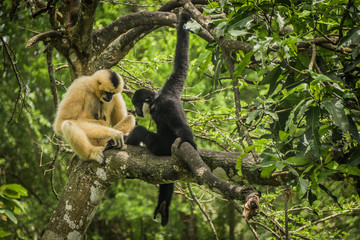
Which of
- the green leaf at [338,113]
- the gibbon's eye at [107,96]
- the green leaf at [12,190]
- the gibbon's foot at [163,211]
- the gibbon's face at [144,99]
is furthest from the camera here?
the gibbon's eye at [107,96]

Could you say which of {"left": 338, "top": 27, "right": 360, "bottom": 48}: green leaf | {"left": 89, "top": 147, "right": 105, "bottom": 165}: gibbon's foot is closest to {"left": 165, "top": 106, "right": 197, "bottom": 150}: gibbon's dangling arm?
{"left": 89, "top": 147, "right": 105, "bottom": 165}: gibbon's foot

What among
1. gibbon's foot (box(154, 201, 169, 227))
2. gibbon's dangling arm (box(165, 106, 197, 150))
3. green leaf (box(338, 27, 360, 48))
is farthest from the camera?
gibbon's foot (box(154, 201, 169, 227))

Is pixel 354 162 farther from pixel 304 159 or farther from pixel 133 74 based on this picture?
pixel 133 74

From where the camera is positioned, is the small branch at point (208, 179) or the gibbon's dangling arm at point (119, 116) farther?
the gibbon's dangling arm at point (119, 116)

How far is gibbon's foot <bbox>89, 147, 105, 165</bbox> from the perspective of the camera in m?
4.60

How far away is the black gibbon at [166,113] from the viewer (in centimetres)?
467

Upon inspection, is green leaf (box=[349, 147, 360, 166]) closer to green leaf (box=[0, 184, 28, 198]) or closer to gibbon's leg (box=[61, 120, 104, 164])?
gibbon's leg (box=[61, 120, 104, 164])

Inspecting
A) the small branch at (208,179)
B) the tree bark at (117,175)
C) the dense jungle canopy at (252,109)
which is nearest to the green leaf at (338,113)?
the dense jungle canopy at (252,109)

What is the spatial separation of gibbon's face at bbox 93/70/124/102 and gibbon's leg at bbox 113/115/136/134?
422mm

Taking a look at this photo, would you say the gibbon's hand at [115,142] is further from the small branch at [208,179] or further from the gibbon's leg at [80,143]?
the small branch at [208,179]

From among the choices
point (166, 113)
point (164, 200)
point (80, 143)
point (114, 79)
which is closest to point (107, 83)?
point (114, 79)

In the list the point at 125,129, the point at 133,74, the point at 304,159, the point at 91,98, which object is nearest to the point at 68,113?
the point at 91,98

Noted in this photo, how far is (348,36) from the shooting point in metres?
2.56

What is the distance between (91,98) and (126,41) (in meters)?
1.08
